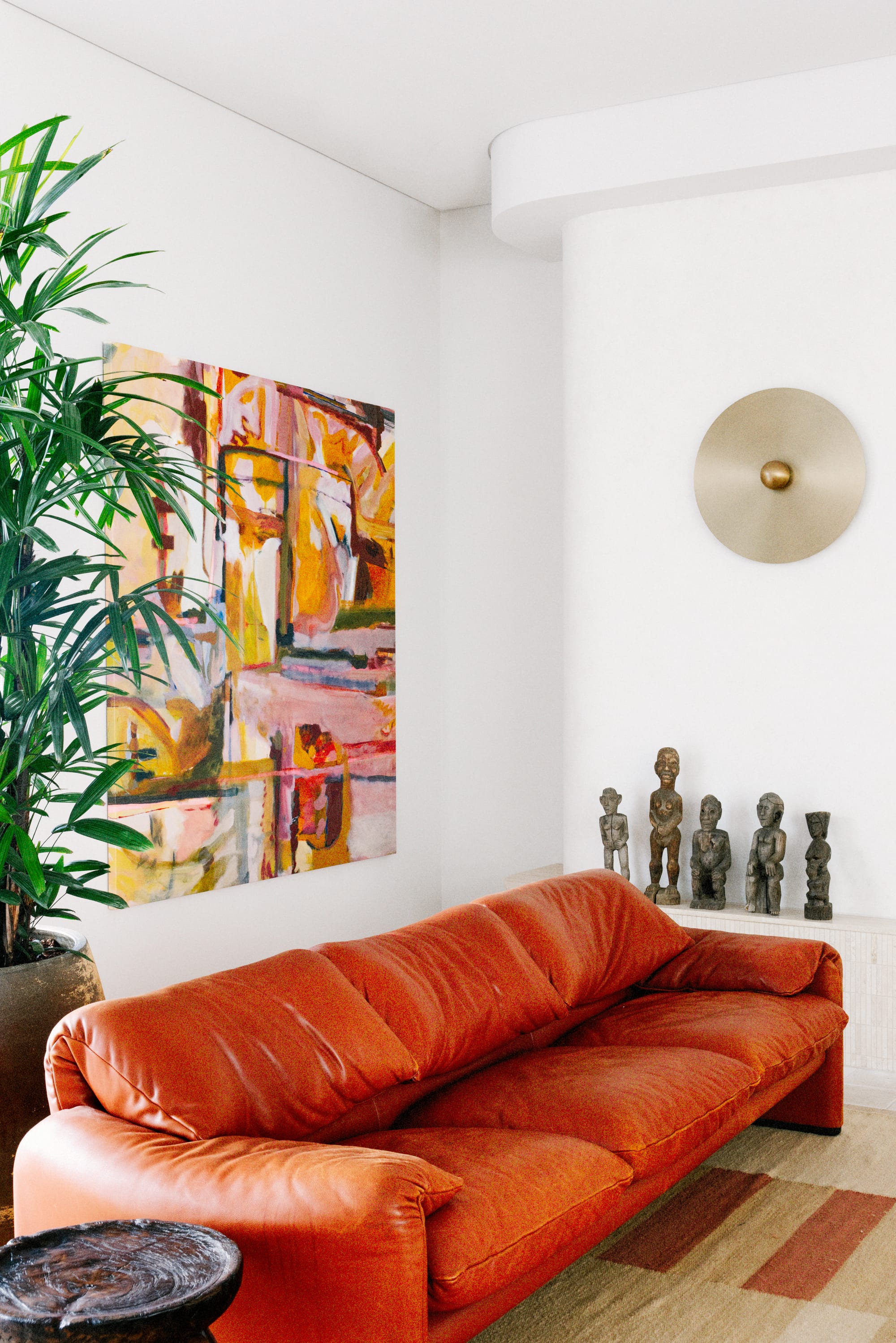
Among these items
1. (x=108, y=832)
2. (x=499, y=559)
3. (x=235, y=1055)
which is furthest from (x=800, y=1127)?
(x=499, y=559)

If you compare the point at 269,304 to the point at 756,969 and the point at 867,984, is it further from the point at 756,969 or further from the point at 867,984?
the point at 867,984

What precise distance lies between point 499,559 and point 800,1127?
2768 millimetres

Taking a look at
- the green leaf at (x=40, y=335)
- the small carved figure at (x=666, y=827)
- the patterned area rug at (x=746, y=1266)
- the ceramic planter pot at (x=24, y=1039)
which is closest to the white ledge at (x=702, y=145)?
the small carved figure at (x=666, y=827)

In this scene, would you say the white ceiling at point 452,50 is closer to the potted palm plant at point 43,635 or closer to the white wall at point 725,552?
the white wall at point 725,552

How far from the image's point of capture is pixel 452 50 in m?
4.12

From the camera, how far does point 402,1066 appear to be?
261 cm

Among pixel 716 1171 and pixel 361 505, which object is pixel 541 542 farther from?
pixel 716 1171

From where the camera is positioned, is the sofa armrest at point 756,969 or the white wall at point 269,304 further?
the white wall at point 269,304

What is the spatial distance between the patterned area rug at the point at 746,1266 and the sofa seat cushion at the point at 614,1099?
1.00ft

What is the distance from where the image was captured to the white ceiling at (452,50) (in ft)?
12.6

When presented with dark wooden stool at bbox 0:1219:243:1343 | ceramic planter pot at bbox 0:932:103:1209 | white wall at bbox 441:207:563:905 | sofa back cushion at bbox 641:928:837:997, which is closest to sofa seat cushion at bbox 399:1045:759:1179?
sofa back cushion at bbox 641:928:837:997

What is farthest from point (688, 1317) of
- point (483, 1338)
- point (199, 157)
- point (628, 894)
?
point (199, 157)

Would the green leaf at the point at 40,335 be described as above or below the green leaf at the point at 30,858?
above

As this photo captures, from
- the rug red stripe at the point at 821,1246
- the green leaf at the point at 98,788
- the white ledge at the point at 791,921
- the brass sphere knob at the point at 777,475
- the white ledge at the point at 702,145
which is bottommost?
the rug red stripe at the point at 821,1246
